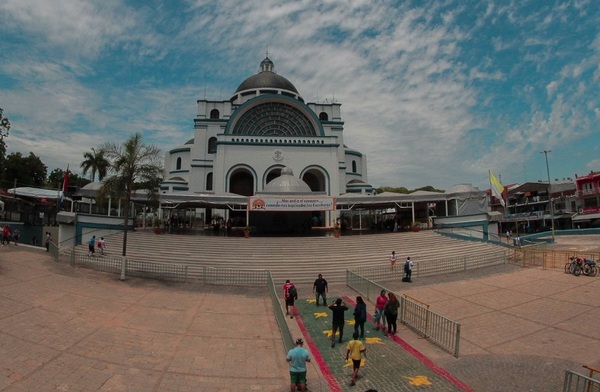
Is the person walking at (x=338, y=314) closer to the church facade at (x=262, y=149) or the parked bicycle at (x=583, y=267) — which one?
the parked bicycle at (x=583, y=267)

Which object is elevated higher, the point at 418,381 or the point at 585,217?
the point at 585,217

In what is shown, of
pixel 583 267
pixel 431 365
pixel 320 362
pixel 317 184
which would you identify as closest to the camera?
pixel 431 365

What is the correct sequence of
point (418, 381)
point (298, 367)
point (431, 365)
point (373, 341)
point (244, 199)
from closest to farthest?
point (298, 367) → point (418, 381) → point (431, 365) → point (373, 341) → point (244, 199)

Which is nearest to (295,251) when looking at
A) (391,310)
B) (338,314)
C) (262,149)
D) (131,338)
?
(391,310)

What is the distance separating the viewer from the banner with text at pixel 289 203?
25656 millimetres

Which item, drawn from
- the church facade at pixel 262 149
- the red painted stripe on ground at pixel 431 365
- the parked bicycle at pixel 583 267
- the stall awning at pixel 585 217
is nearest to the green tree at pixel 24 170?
the church facade at pixel 262 149

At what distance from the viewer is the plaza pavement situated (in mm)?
6523

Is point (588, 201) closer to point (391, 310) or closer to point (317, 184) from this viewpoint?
point (317, 184)

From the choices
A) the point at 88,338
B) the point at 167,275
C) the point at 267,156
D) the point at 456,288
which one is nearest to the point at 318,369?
the point at 88,338

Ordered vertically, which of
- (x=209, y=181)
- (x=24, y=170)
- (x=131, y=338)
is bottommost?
(x=131, y=338)

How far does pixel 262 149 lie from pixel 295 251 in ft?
72.4

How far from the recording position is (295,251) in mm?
20984

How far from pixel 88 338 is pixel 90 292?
15.8ft

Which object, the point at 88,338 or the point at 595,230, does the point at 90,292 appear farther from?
the point at 595,230
